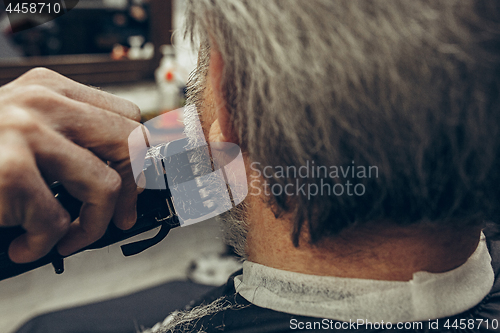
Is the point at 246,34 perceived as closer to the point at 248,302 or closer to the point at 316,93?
the point at 316,93

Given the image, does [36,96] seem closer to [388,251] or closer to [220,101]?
[220,101]

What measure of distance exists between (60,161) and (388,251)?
0.79 meters

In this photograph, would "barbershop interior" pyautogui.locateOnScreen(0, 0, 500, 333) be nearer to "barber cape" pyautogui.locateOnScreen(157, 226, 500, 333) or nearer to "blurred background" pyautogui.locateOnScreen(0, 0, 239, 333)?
"barber cape" pyautogui.locateOnScreen(157, 226, 500, 333)

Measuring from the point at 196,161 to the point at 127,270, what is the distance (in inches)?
99.7

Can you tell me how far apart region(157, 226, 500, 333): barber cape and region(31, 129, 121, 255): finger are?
46cm

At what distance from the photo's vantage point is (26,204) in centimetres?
67

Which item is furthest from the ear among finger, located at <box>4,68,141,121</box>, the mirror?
the mirror

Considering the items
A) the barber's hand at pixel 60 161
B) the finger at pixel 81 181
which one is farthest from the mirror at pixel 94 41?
the finger at pixel 81 181

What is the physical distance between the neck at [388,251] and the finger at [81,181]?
0.45 m

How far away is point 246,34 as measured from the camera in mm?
683

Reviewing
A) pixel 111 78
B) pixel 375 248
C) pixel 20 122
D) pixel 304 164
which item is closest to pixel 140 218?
pixel 20 122

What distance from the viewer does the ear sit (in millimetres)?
769

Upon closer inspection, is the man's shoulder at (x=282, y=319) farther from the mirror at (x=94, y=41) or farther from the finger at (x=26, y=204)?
the mirror at (x=94, y=41)

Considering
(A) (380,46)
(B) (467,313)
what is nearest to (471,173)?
(A) (380,46)
